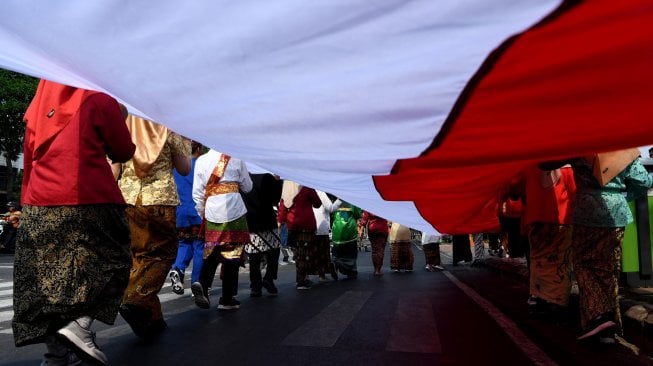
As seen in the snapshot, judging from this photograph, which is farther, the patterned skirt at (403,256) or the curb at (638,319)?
the patterned skirt at (403,256)

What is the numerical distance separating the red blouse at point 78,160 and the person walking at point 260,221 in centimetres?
375

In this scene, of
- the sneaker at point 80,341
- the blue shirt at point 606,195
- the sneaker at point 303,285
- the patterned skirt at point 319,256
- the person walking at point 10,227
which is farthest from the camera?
the person walking at point 10,227

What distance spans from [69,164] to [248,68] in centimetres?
146

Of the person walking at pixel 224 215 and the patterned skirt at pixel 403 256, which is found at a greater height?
the person walking at pixel 224 215

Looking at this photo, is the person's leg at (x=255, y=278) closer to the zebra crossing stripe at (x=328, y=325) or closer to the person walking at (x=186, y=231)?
the person walking at (x=186, y=231)

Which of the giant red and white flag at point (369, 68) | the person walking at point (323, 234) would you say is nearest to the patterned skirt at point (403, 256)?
the person walking at point (323, 234)

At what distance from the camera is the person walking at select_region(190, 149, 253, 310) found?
18.2ft

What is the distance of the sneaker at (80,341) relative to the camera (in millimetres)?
2705

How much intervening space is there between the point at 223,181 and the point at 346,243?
484cm

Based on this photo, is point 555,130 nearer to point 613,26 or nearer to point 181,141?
point 613,26

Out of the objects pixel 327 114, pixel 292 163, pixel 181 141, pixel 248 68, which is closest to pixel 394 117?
pixel 327 114

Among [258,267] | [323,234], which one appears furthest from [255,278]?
[323,234]

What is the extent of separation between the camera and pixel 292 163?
2969 millimetres

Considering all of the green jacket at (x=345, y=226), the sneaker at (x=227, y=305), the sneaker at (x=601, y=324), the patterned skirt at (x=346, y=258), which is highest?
the green jacket at (x=345, y=226)
